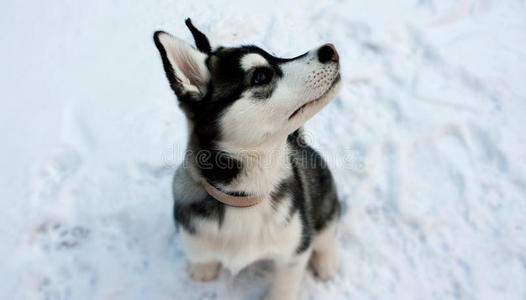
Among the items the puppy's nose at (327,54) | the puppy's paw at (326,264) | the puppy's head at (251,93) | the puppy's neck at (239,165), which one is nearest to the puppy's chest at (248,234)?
the puppy's neck at (239,165)

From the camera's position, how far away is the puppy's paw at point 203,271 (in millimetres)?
3174

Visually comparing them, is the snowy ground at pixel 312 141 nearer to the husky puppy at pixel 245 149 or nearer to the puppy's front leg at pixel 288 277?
the puppy's front leg at pixel 288 277

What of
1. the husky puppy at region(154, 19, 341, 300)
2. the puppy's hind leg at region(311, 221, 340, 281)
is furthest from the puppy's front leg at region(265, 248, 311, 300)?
the puppy's hind leg at region(311, 221, 340, 281)

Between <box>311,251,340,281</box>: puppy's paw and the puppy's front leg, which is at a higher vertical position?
the puppy's front leg

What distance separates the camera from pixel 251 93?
2.13m

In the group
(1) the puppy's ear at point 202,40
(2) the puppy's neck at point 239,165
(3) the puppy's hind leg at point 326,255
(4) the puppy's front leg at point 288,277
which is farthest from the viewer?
(3) the puppy's hind leg at point 326,255

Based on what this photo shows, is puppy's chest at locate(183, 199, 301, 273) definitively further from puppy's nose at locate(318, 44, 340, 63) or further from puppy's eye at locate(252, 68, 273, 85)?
puppy's nose at locate(318, 44, 340, 63)

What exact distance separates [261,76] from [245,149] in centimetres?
42

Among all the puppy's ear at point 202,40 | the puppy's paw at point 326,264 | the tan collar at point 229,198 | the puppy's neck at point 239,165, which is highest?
the puppy's ear at point 202,40

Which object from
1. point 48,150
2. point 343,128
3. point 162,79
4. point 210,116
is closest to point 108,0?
point 162,79

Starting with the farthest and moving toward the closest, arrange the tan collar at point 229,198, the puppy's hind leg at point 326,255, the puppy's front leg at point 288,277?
1. the puppy's hind leg at point 326,255
2. the puppy's front leg at point 288,277
3. the tan collar at point 229,198

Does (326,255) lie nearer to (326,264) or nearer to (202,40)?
(326,264)

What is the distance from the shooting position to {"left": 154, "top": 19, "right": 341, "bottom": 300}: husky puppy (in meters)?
2.11

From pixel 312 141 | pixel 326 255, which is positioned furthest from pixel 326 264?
pixel 312 141
